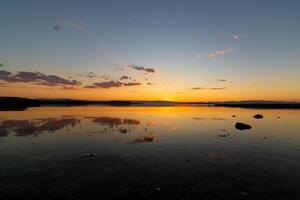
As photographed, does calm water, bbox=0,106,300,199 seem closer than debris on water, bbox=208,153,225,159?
Yes

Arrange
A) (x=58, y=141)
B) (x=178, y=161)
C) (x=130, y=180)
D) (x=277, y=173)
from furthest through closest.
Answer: (x=58, y=141) < (x=178, y=161) < (x=277, y=173) < (x=130, y=180)

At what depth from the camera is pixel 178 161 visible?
60.7 feet

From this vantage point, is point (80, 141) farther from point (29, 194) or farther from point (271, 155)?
point (271, 155)

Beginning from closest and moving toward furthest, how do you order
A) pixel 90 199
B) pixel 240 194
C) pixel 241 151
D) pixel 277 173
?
pixel 90 199, pixel 240 194, pixel 277 173, pixel 241 151

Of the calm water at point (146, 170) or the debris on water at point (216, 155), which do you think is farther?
the debris on water at point (216, 155)

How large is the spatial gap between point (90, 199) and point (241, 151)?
17.1 metres

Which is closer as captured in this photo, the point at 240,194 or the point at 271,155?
the point at 240,194

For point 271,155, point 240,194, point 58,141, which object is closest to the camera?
point 240,194

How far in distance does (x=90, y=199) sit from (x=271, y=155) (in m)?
17.8

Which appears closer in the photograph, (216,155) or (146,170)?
(146,170)

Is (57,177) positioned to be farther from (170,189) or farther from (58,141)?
(58,141)

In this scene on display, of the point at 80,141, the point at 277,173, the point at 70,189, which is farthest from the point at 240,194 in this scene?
the point at 80,141

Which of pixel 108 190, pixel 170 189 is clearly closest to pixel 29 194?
pixel 108 190

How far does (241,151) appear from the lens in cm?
2272
